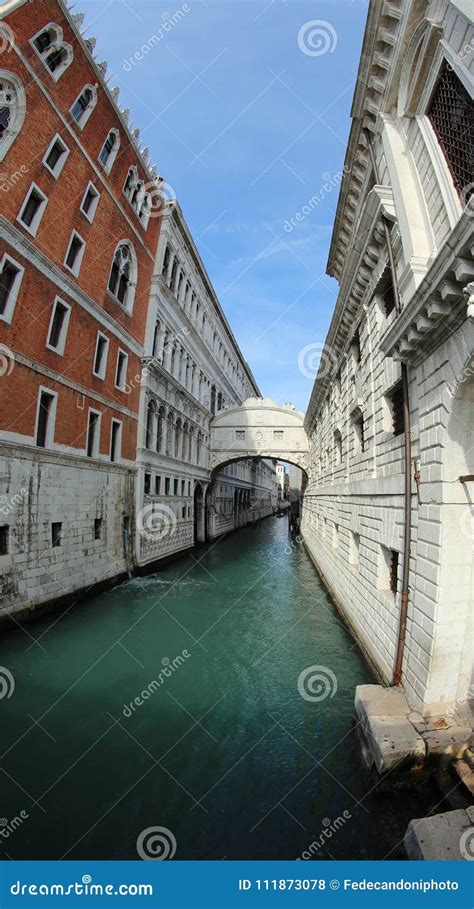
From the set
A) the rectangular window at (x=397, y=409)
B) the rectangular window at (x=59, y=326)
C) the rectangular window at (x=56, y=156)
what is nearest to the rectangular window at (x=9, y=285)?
the rectangular window at (x=59, y=326)

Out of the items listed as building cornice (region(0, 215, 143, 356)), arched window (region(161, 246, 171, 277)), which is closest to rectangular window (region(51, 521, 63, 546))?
building cornice (region(0, 215, 143, 356))

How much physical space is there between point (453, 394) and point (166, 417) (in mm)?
17330

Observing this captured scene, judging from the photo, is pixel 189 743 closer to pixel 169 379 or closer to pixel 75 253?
pixel 75 253

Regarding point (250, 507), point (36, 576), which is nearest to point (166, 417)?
point (36, 576)

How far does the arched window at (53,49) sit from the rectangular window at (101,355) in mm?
6959

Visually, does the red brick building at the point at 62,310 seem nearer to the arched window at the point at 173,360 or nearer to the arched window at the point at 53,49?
the arched window at the point at 53,49

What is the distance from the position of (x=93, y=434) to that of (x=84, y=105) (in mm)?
10230

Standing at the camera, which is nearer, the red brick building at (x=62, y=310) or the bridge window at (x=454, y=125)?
the bridge window at (x=454, y=125)

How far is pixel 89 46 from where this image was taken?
1332 centimetres

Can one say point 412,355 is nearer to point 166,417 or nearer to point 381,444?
point 381,444

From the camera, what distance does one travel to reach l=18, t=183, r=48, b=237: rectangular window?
11030 mm

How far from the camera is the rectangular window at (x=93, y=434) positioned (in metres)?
14.2

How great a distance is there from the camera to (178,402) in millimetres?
22781

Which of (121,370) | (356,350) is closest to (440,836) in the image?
(356,350)
